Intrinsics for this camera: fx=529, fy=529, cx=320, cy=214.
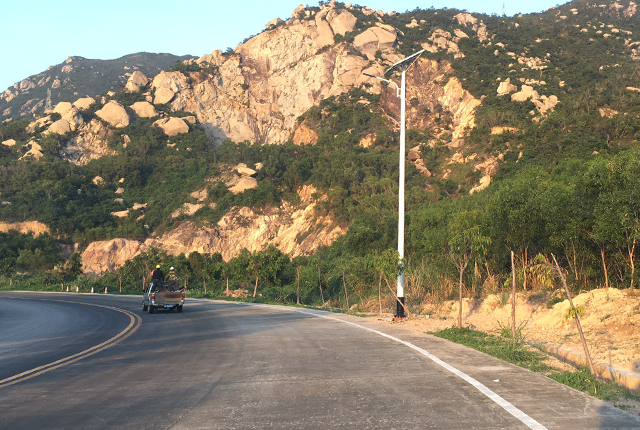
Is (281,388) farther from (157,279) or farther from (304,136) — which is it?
(304,136)

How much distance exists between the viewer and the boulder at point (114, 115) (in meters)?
110

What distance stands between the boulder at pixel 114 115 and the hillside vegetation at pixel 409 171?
4.24 ft

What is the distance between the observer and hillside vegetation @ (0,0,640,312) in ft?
70.7

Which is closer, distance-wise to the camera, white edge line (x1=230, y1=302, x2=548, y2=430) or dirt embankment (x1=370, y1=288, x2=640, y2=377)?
white edge line (x1=230, y1=302, x2=548, y2=430)

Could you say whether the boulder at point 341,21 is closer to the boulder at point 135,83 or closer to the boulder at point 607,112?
the boulder at point 135,83

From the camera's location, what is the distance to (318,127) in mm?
107000

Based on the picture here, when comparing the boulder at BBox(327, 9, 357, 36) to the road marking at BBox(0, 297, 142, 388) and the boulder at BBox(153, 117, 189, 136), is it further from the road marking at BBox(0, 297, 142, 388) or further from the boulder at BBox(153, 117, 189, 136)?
the road marking at BBox(0, 297, 142, 388)

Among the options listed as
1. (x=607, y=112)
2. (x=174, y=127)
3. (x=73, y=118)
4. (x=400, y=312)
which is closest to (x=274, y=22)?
(x=174, y=127)

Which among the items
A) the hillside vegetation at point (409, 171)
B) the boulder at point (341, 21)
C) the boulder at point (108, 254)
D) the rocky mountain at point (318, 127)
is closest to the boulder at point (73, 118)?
the rocky mountain at point (318, 127)

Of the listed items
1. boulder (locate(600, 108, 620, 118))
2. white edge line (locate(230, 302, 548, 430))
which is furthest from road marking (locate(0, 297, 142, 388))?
boulder (locate(600, 108, 620, 118))

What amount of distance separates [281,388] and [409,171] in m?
75.2

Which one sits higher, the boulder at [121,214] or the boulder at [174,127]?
the boulder at [174,127]

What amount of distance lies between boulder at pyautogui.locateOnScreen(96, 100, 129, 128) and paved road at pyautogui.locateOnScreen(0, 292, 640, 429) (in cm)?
10435

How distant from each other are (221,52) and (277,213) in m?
61.8
